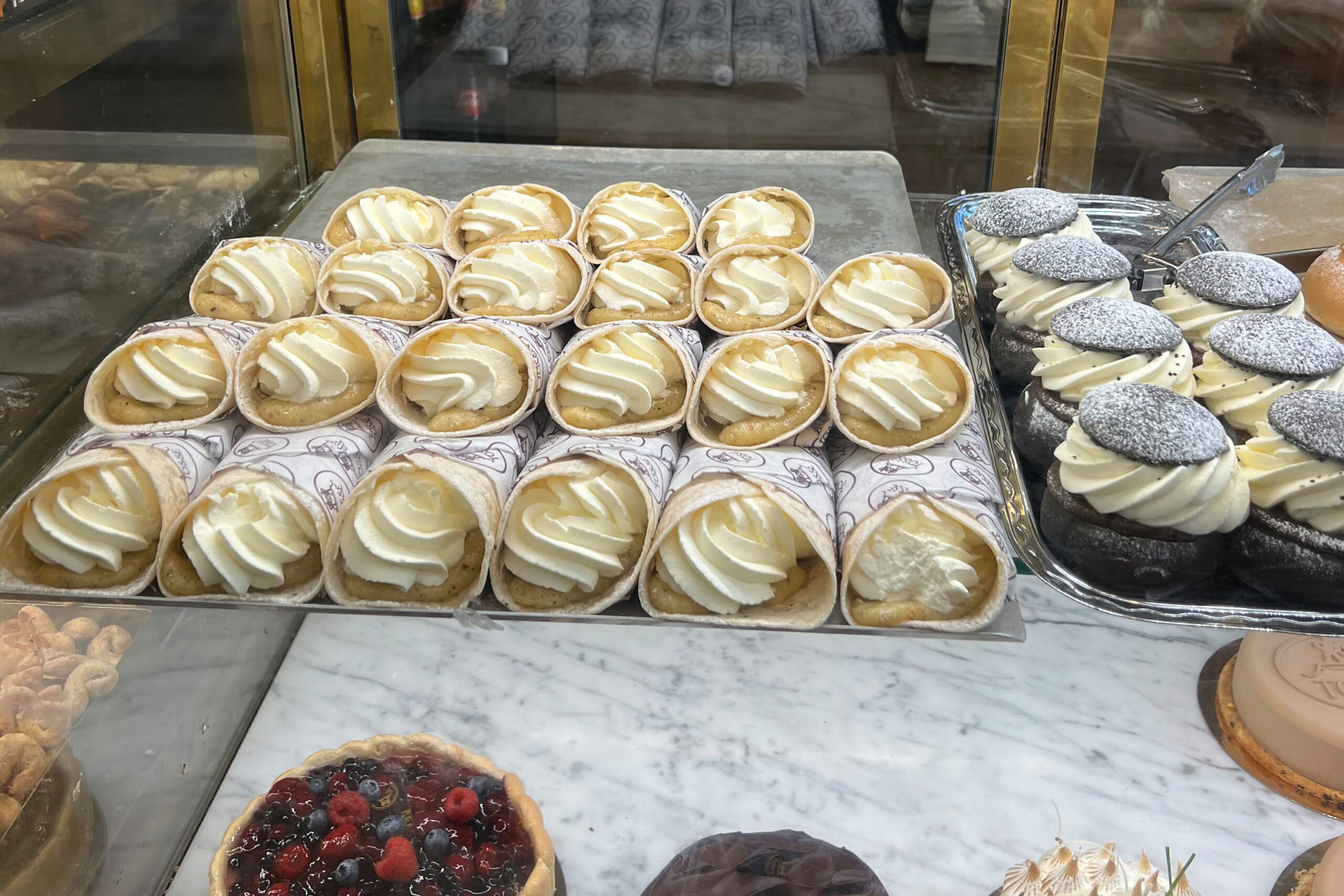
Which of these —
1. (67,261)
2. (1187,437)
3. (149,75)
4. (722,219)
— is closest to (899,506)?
(1187,437)

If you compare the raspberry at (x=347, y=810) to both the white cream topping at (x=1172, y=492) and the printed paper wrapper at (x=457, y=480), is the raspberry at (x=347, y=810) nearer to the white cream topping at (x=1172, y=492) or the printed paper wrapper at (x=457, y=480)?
the printed paper wrapper at (x=457, y=480)

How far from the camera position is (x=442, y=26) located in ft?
9.42

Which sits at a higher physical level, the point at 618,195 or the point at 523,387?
the point at 618,195

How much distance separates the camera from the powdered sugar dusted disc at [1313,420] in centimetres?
143

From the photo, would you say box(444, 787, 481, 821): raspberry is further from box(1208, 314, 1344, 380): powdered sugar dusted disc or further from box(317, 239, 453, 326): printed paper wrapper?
box(1208, 314, 1344, 380): powdered sugar dusted disc

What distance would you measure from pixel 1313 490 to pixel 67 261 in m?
2.01

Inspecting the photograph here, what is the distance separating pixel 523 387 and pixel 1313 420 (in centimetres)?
117

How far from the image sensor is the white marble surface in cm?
163

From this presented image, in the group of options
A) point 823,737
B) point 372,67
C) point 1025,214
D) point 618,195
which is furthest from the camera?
point 372,67

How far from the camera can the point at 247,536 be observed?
1.54 meters

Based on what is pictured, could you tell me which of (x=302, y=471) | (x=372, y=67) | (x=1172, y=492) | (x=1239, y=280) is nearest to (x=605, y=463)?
(x=302, y=471)

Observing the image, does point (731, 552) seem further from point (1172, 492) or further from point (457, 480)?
point (1172, 492)

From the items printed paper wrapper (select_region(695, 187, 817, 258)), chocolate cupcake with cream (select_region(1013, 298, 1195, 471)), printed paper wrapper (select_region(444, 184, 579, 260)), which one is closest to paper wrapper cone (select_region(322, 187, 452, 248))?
printed paper wrapper (select_region(444, 184, 579, 260))

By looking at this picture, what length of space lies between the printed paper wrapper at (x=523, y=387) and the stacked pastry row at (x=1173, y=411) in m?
0.80
